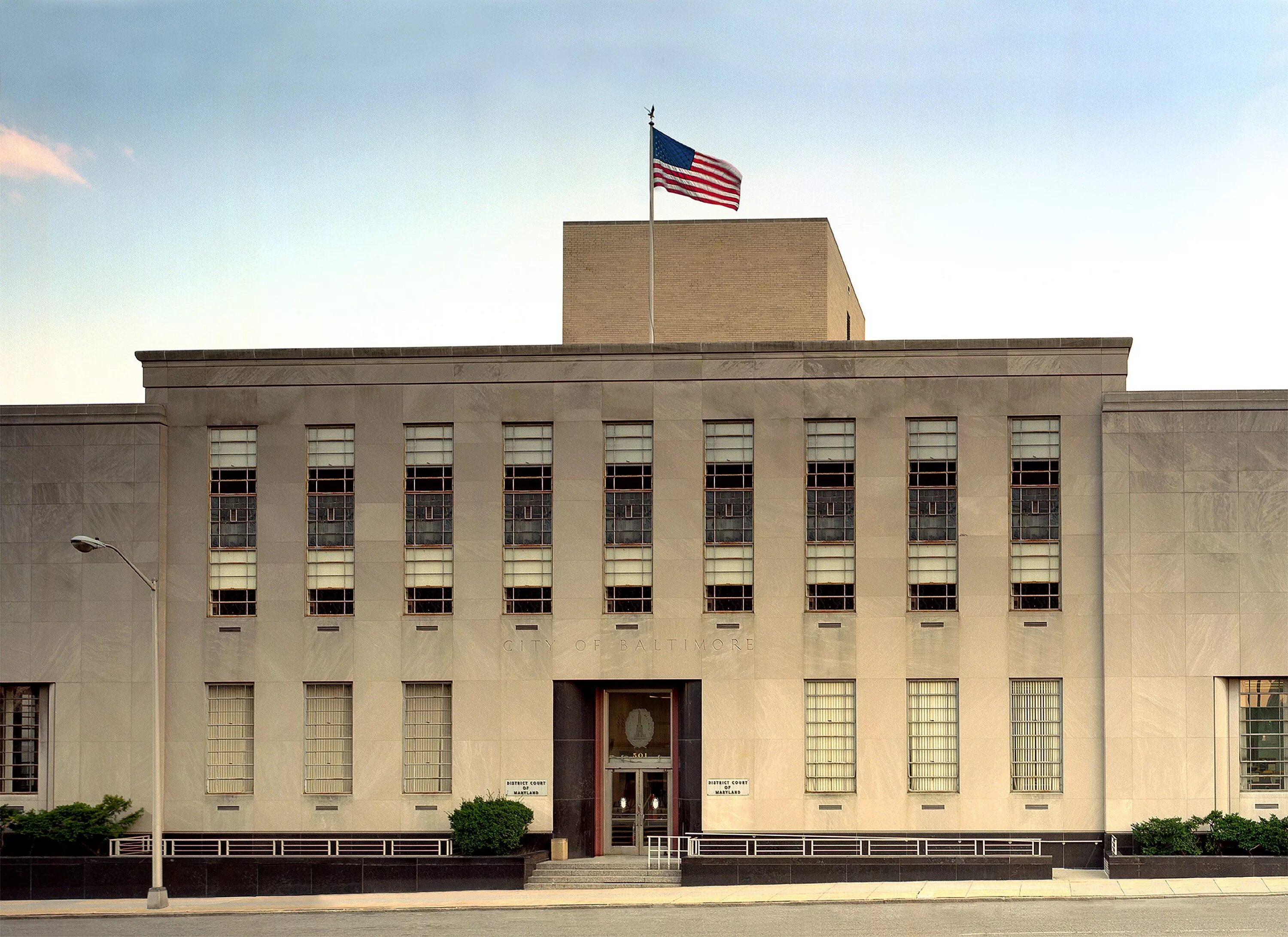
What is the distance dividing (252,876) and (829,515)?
17.7 m

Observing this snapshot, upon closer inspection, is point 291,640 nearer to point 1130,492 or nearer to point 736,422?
point 736,422

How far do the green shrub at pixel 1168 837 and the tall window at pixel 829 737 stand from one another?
7455 mm

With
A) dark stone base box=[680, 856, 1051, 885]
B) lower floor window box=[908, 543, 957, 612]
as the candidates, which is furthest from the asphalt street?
lower floor window box=[908, 543, 957, 612]

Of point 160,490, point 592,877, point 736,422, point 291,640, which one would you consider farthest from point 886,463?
point 160,490

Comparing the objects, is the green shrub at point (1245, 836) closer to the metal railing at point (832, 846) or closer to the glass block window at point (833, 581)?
the metal railing at point (832, 846)

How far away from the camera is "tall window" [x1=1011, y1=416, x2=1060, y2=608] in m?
42.3

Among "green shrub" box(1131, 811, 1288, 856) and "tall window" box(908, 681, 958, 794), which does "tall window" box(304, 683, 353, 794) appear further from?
"green shrub" box(1131, 811, 1288, 856)

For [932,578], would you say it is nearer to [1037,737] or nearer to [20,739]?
[1037,737]

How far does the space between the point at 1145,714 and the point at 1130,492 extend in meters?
5.85

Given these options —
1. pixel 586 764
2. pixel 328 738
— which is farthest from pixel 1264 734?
pixel 328 738

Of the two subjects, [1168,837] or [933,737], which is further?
[933,737]

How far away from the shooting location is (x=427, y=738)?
43.2 metres

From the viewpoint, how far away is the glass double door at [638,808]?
43125mm

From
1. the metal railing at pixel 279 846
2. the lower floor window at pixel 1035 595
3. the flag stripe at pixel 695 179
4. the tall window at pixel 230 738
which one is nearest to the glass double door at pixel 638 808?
the metal railing at pixel 279 846
